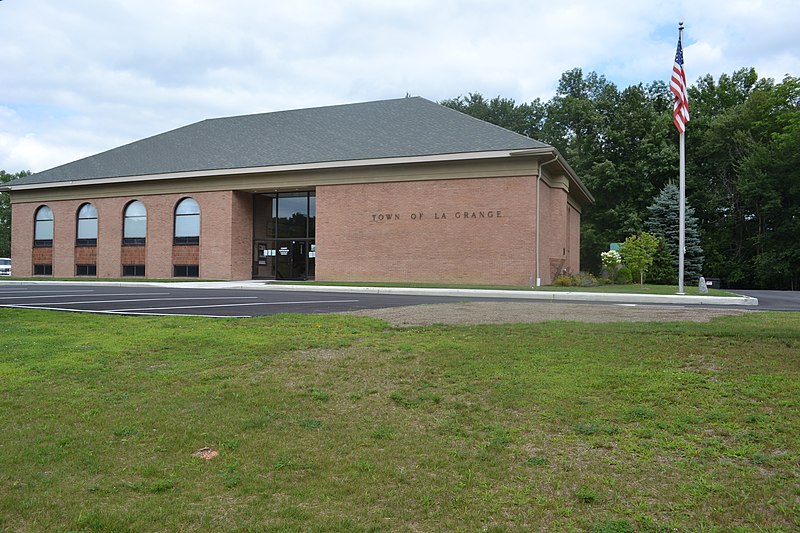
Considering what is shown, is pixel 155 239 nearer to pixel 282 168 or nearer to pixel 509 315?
pixel 282 168

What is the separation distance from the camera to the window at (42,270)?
39.2 metres

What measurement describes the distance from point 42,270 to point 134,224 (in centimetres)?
872

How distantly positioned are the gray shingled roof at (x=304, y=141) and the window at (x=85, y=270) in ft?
18.3

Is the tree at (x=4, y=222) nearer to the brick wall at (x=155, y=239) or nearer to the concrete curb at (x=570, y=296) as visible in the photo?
the brick wall at (x=155, y=239)

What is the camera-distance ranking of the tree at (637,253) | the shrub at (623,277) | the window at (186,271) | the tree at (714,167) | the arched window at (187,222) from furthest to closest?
the tree at (714,167)
the arched window at (187,222)
the window at (186,271)
the shrub at (623,277)
the tree at (637,253)

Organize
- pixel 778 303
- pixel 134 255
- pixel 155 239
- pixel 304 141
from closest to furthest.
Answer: pixel 778 303 < pixel 304 141 < pixel 155 239 < pixel 134 255

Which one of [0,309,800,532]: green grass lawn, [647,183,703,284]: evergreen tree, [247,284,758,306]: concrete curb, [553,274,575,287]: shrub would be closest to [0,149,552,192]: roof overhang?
[553,274,575,287]: shrub

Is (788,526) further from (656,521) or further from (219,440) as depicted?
(219,440)

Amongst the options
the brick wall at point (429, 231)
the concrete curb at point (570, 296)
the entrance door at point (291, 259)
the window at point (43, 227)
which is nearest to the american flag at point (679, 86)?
the concrete curb at point (570, 296)

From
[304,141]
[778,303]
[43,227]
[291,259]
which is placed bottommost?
[778,303]

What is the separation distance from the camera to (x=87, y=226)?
123ft

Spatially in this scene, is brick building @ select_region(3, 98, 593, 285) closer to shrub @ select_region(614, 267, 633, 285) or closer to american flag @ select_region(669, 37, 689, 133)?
shrub @ select_region(614, 267, 633, 285)

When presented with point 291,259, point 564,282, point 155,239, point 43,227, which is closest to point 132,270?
point 155,239

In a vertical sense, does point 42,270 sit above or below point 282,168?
below
